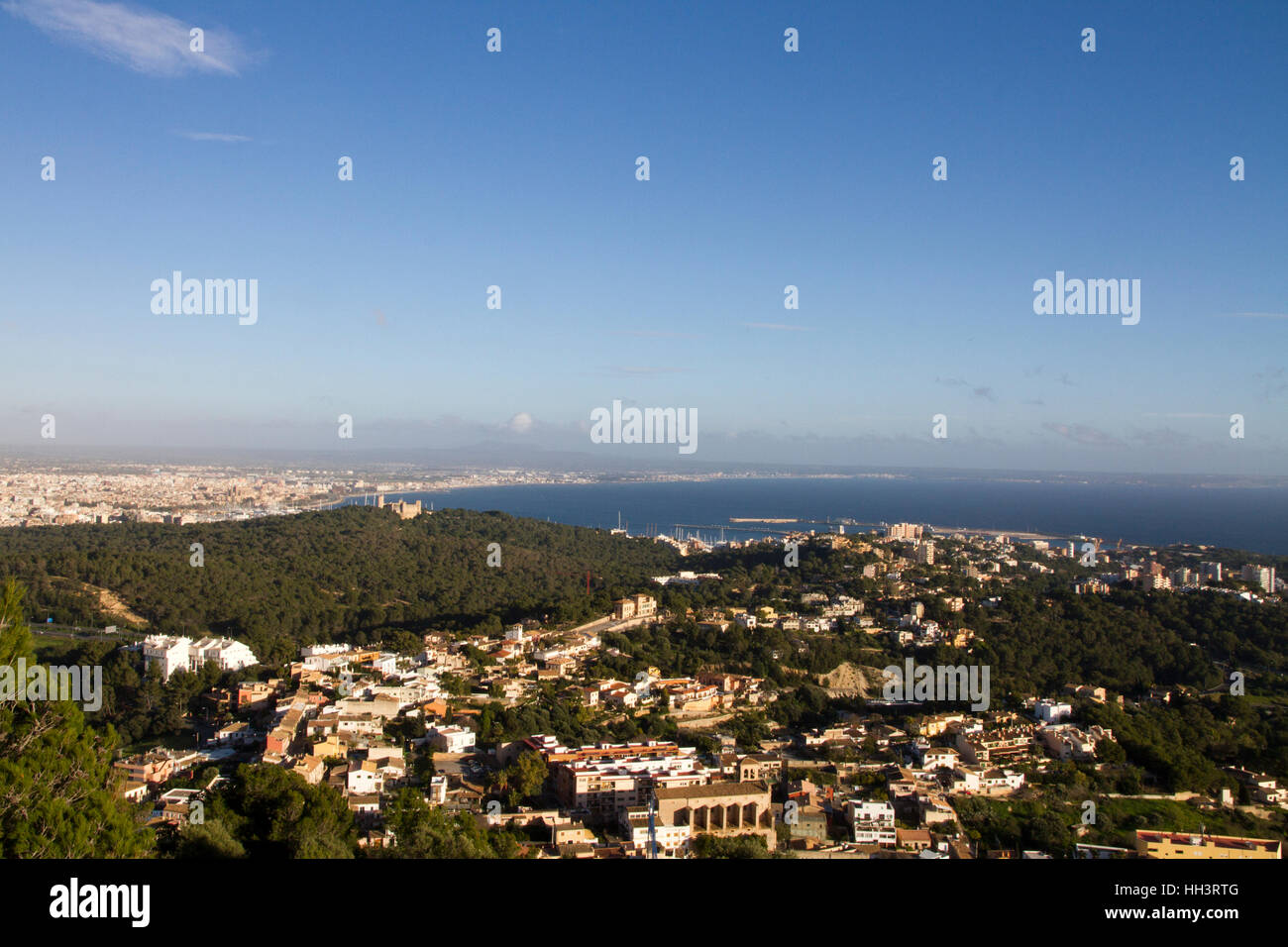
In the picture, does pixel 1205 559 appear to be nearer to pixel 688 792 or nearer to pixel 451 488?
pixel 688 792

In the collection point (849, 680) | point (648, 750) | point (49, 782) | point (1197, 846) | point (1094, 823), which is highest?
point (49, 782)

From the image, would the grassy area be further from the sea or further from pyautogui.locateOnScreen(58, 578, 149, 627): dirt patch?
the sea

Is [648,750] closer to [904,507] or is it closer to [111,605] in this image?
[111,605]

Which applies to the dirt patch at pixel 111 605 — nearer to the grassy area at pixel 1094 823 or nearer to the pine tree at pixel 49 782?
the grassy area at pixel 1094 823

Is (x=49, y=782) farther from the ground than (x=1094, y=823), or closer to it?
farther from the ground

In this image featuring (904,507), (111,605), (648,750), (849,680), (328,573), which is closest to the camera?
(648,750)

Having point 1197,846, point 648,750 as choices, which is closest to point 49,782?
point 648,750

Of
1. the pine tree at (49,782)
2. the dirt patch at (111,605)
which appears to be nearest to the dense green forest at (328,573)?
the dirt patch at (111,605)

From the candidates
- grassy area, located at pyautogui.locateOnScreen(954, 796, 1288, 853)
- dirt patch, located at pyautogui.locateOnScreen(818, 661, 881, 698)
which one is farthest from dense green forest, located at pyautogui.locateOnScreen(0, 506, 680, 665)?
grassy area, located at pyautogui.locateOnScreen(954, 796, 1288, 853)
